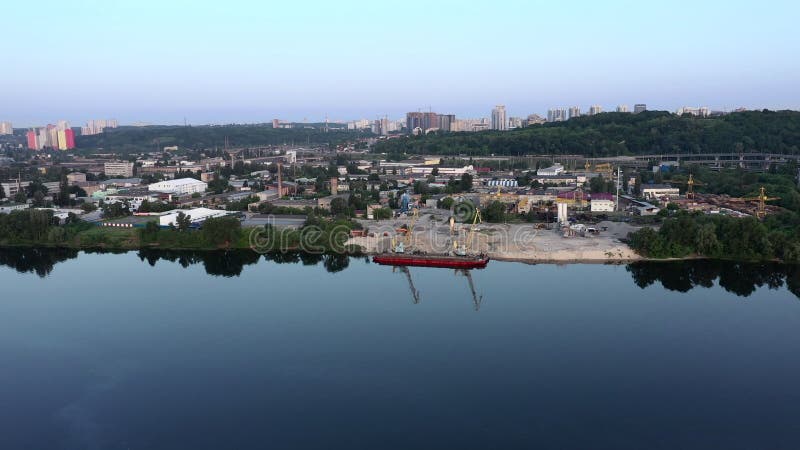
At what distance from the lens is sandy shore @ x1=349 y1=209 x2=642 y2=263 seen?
8.73 meters

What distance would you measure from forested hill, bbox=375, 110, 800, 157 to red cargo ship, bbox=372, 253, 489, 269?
1453cm

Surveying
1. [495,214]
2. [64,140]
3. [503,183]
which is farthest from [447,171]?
[64,140]

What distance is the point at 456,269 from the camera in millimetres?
8523

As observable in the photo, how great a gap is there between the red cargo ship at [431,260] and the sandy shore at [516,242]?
34 cm

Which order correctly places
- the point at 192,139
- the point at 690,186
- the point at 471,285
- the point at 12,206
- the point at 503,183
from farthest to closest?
1. the point at 192,139
2. the point at 503,183
3. the point at 690,186
4. the point at 12,206
5. the point at 471,285

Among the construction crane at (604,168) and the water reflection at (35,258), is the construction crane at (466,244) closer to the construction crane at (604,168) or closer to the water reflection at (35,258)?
the water reflection at (35,258)

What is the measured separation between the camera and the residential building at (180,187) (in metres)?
15.0

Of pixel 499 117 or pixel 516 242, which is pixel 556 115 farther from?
pixel 516 242

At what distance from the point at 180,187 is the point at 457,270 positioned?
9213 mm

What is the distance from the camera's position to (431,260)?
875 cm

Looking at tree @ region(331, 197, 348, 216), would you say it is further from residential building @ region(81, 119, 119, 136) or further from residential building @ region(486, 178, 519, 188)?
residential building @ region(81, 119, 119, 136)

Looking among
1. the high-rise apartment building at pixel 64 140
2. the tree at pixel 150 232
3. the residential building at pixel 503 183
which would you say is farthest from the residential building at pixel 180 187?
the high-rise apartment building at pixel 64 140

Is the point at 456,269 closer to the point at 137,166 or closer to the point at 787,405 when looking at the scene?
the point at 787,405

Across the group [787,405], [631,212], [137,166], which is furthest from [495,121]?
[787,405]
